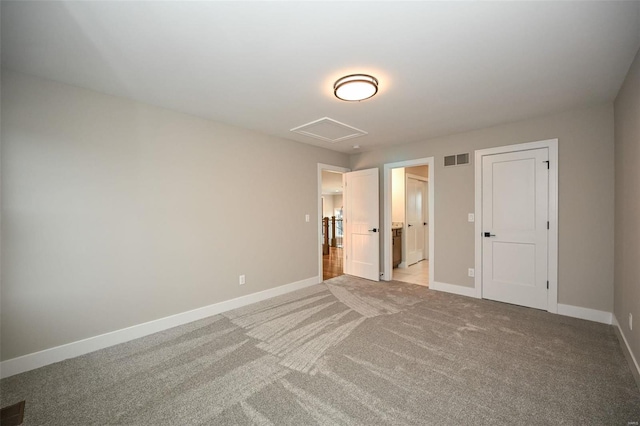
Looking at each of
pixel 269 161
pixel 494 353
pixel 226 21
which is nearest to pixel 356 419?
pixel 494 353

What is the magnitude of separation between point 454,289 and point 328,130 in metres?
3.17

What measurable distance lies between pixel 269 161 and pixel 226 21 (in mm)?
→ 2432

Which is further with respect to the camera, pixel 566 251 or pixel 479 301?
pixel 479 301

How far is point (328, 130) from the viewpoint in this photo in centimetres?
383

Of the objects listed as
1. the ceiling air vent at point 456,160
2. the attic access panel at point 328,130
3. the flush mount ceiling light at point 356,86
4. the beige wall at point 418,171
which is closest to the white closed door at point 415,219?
the beige wall at point 418,171

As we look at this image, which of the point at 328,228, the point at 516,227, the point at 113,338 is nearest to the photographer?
the point at 113,338

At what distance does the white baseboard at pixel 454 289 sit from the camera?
13.0 feet

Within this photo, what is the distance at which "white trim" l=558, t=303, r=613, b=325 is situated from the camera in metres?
2.99

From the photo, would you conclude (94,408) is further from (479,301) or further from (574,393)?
(479,301)

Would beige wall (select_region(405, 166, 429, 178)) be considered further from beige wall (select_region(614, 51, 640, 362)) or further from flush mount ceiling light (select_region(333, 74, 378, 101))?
flush mount ceiling light (select_region(333, 74, 378, 101))

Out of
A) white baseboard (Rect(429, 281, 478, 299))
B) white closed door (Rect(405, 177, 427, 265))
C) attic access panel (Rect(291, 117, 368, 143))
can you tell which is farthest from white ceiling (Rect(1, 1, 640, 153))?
white closed door (Rect(405, 177, 427, 265))

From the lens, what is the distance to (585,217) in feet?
10.2

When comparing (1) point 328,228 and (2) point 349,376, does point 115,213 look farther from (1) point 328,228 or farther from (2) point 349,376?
(1) point 328,228

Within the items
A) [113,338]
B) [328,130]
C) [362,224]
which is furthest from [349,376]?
[362,224]
